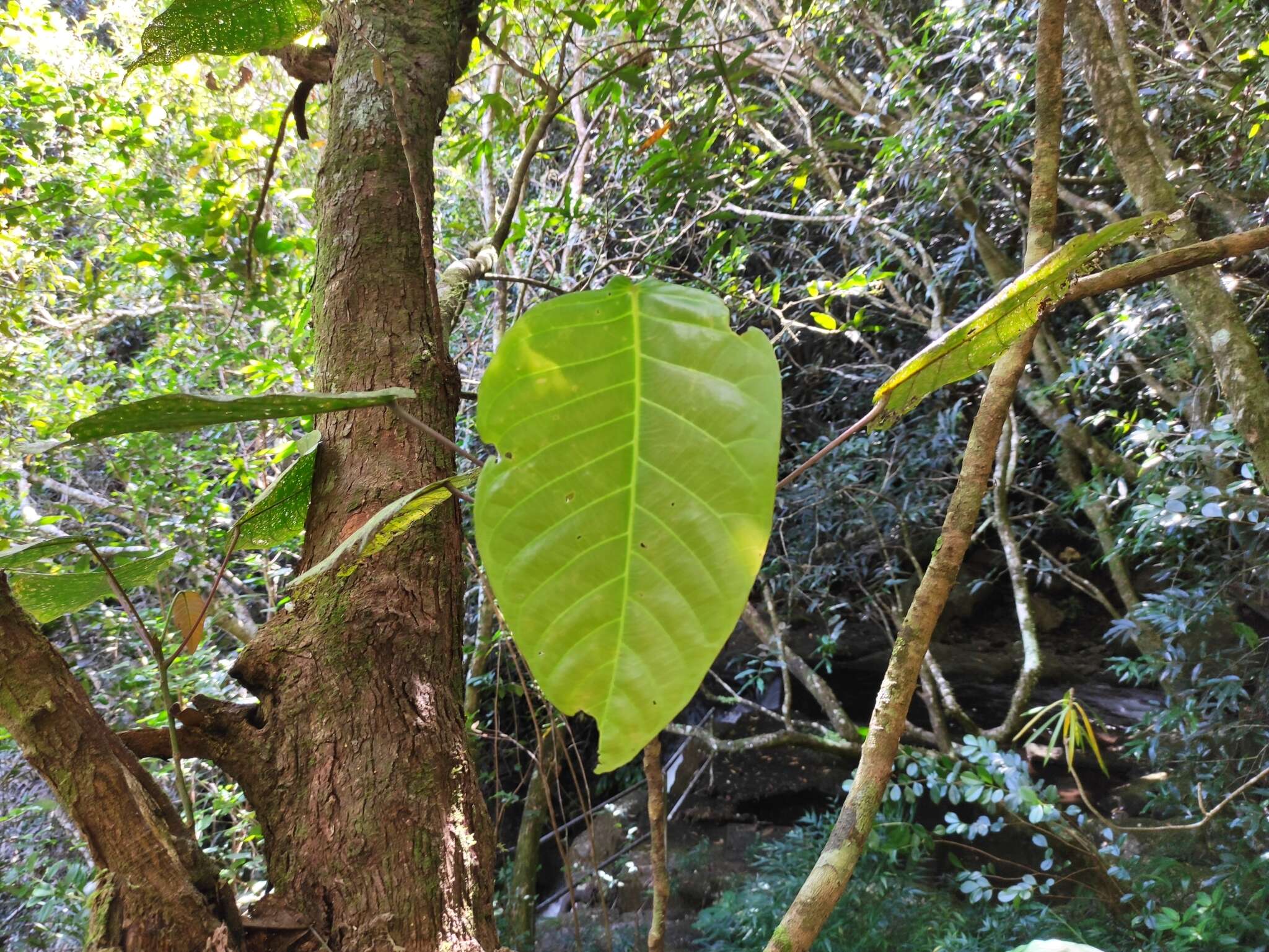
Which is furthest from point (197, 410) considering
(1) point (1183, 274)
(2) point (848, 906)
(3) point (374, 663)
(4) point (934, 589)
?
(2) point (848, 906)

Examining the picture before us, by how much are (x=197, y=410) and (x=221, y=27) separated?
770 millimetres

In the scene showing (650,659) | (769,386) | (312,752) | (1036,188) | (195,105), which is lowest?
(312,752)

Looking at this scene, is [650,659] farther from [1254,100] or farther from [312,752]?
[1254,100]

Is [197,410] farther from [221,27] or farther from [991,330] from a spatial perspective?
[221,27]

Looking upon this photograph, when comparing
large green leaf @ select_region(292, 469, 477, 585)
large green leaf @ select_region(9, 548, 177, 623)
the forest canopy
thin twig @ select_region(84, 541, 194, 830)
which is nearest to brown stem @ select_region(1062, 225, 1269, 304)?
the forest canopy

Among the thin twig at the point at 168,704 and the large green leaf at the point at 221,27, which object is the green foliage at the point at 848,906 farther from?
the large green leaf at the point at 221,27

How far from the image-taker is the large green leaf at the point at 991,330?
0.49 meters

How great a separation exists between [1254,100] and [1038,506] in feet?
6.34

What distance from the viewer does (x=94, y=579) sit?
2.28 ft

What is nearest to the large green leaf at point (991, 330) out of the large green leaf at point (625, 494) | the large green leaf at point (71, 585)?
the large green leaf at point (625, 494)

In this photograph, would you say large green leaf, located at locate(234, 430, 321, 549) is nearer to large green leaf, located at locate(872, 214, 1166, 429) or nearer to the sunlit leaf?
the sunlit leaf

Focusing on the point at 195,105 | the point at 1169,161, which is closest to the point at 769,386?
the point at 1169,161

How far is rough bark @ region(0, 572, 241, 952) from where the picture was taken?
47 centimetres

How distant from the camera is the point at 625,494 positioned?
34cm
